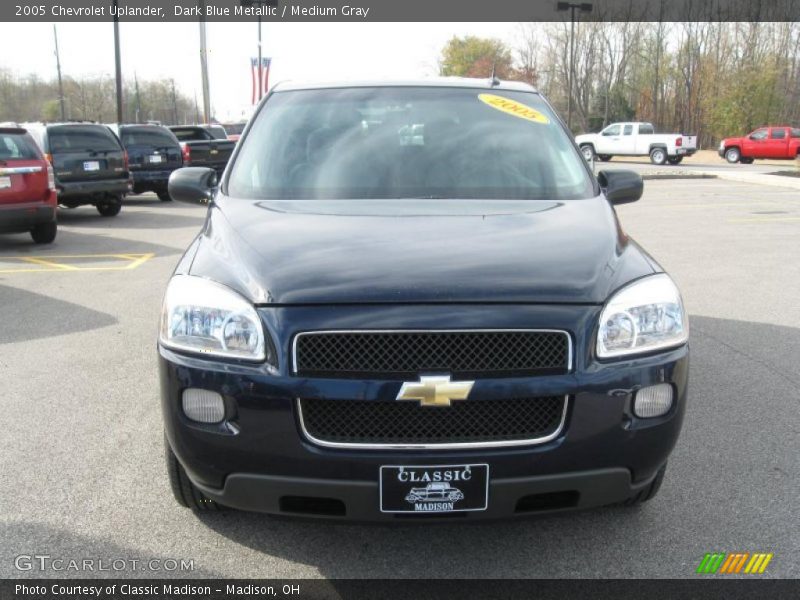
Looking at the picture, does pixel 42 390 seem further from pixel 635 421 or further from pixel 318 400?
pixel 635 421

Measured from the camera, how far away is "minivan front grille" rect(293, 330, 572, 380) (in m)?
2.45

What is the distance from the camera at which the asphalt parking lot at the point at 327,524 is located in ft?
9.55

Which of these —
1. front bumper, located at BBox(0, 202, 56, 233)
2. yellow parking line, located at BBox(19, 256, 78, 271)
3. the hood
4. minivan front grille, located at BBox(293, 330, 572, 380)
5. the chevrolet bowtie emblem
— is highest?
the hood

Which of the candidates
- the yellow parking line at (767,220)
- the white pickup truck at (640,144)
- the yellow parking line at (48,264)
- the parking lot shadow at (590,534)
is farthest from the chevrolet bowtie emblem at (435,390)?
the white pickup truck at (640,144)

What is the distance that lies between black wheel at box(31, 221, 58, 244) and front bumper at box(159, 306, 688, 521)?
9663 mm

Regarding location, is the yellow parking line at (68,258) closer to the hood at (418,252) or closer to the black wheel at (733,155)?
the hood at (418,252)

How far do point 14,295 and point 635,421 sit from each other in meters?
6.91

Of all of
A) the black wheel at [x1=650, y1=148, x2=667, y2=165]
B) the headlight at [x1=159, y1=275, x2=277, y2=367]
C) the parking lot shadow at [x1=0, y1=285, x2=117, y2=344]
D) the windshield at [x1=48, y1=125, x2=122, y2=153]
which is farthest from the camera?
the black wheel at [x1=650, y1=148, x2=667, y2=165]

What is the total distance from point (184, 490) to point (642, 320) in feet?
5.96

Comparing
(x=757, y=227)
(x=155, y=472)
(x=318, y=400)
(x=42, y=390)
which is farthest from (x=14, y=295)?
(x=757, y=227)

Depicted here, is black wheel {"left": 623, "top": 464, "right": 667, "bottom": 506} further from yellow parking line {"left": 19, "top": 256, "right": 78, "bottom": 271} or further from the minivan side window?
the minivan side window

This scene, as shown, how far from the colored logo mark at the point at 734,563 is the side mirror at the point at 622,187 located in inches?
74.1

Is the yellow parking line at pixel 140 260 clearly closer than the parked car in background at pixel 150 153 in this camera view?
Yes

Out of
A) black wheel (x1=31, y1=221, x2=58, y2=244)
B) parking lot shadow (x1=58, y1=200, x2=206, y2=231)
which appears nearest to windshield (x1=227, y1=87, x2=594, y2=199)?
black wheel (x1=31, y1=221, x2=58, y2=244)
